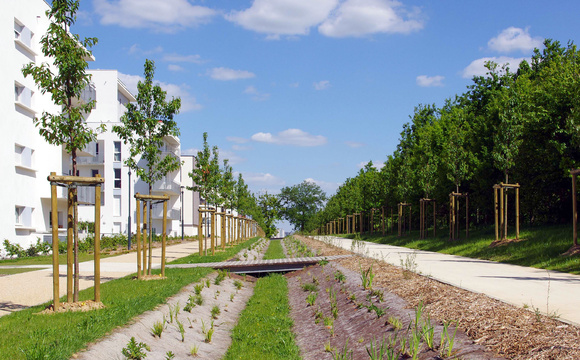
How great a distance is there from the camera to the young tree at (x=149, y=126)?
1645cm

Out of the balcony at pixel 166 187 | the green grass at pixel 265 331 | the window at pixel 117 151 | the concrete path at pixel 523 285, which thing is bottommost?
the green grass at pixel 265 331

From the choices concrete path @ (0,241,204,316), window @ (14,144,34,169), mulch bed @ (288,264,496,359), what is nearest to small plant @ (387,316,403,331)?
mulch bed @ (288,264,496,359)

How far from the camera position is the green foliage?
16.5 metres

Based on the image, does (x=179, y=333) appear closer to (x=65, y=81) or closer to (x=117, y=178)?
(x=65, y=81)

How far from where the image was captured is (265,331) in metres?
11.2

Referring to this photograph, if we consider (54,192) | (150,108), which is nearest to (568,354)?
(54,192)

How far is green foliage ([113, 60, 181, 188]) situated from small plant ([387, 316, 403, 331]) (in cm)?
1016

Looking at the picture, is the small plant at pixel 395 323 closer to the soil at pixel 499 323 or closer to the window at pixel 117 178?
the soil at pixel 499 323

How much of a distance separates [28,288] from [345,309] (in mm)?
8252

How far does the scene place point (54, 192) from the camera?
9414 millimetres

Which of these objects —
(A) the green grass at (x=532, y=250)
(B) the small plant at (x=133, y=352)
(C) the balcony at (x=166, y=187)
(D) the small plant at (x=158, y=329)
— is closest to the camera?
(B) the small plant at (x=133, y=352)

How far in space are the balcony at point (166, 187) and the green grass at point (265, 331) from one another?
152 ft

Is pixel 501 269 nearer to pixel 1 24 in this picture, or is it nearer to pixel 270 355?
pixel 270 355

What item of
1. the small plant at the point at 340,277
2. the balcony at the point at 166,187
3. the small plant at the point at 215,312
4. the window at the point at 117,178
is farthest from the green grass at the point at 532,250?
the balcony at the point at 166,187
